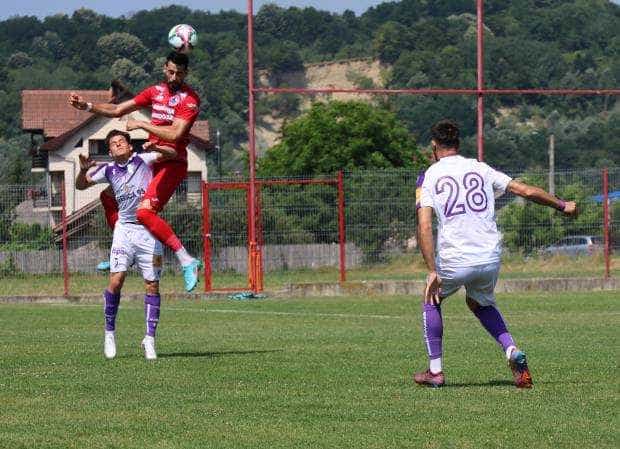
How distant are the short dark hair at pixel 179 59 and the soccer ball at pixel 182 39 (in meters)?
0.19

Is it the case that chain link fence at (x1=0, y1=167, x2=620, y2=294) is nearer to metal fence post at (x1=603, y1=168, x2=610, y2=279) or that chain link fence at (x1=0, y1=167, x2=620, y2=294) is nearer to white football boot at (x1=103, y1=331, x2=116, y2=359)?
metal fence post at (x1=603, y1=168, x2=610, y2=279)

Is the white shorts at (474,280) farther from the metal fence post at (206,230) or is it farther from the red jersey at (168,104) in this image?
the metal fence post at (206,230)

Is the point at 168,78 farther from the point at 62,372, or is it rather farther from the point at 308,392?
the point at 308,392

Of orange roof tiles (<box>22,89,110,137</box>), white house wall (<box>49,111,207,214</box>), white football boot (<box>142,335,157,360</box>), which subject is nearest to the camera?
white football boot (<box>142,335,157,360</box>)

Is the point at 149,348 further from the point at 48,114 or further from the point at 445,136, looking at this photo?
the point at 48,114

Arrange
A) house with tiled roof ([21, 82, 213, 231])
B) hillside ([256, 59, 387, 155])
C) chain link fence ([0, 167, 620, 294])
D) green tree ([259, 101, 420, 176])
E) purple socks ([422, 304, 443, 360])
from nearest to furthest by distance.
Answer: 1. purple socks ([422, 304, 443, 360])
2. chain link fence ([0, 167, 620, 294])
3. hillside ([256, 59, 387, 155])
4. green tree ([259, 101, 420, 176])
5. house with tiled roof ([21, 82, 213, 231])

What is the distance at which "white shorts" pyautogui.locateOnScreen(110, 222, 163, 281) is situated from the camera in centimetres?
1283

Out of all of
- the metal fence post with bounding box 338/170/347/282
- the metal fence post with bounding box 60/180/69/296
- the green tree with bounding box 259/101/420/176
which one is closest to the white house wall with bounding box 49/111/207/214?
the green tree with bounding box 259/101/420/176

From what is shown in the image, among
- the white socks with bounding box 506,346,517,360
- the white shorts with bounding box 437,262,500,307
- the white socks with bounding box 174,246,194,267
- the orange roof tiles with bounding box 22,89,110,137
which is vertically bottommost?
the white socks with bounding box 506,346,517,360

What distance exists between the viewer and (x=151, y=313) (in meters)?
12.8

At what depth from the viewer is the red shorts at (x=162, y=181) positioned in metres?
12.8

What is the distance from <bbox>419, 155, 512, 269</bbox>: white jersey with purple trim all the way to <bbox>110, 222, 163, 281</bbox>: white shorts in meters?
3.64

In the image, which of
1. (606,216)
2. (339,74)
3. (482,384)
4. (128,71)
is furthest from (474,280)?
(128,71)

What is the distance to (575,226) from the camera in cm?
2927
